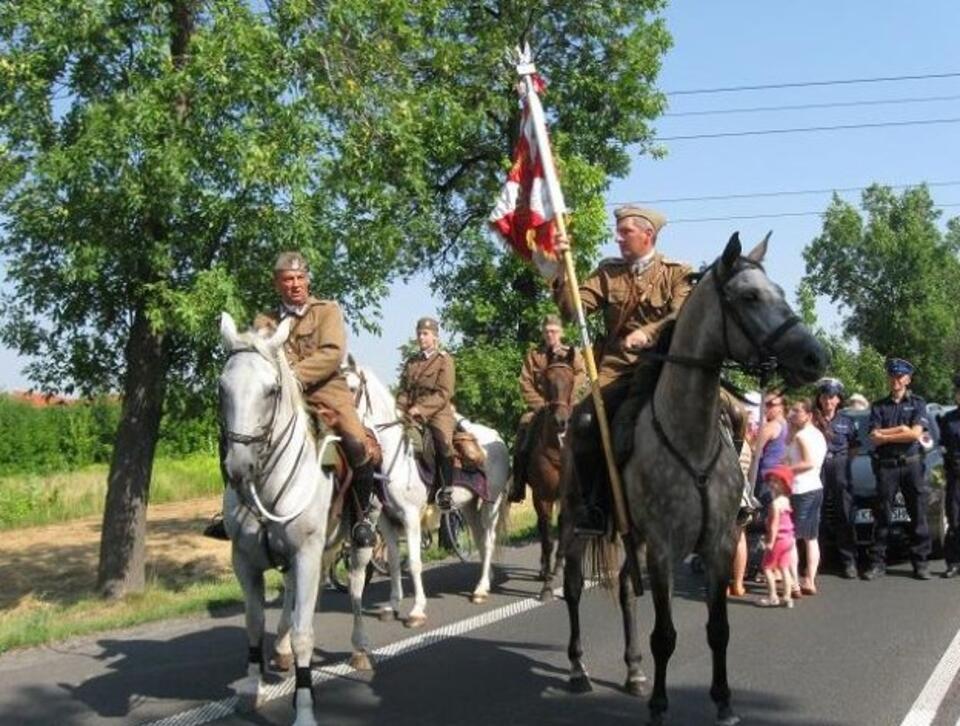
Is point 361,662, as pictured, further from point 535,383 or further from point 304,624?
point 535,383

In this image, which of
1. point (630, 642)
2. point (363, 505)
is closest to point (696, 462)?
point (630, 642)

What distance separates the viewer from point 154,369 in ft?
50.2

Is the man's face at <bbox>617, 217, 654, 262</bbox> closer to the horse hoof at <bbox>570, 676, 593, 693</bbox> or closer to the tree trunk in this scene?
the horse hoof at <bbox>570, 676, 593, 693</bbox>

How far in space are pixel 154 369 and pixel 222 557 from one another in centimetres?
732

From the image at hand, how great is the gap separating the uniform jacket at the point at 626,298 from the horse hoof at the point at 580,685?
6.47ft

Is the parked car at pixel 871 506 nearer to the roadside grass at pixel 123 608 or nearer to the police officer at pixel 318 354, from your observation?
the roadside grass at pixel 123 608

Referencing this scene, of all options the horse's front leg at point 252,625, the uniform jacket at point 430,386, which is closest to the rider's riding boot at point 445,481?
the uniform jacket at point 430,386

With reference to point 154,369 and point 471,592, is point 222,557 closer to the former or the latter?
point 154,369

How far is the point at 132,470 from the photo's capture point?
Result: 51.5ft

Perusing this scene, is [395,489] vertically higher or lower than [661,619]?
higher

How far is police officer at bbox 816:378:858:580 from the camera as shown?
1268 centimetres

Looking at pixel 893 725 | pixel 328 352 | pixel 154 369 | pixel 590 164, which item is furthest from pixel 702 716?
pixel 590 164

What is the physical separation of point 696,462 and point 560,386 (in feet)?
16.4

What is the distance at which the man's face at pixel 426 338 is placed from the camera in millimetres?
11867
